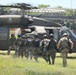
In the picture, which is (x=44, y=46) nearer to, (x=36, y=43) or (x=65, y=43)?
(x=36, y=43)

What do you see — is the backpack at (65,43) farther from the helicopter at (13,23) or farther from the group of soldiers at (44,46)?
the helicopter at (13,23)

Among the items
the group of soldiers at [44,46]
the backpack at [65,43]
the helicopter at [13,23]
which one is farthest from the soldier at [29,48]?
the helicopter at [13,23]

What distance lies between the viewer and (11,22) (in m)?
27.4

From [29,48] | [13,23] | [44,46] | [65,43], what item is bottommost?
[29,48]

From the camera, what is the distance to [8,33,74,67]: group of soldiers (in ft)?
54.4

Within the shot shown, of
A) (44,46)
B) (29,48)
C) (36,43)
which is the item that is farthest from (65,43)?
(29,48)

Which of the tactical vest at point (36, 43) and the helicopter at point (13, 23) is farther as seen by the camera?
the helicopter at point (13, 23)

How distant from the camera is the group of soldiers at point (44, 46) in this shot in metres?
16.6

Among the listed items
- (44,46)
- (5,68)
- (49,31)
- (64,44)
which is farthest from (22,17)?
(5,68)

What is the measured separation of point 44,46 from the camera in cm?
1834

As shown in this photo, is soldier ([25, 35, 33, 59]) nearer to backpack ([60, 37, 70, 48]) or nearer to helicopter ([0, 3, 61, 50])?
backpack ([60, 37, 70, 48])

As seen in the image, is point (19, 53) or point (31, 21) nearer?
point (19, 53)

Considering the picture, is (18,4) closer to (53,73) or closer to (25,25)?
(25,25)

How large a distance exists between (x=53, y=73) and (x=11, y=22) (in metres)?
17.3
